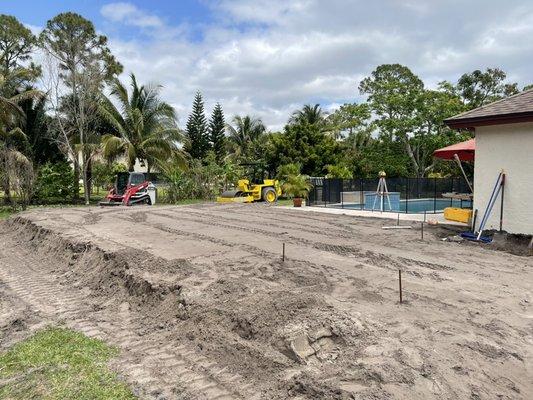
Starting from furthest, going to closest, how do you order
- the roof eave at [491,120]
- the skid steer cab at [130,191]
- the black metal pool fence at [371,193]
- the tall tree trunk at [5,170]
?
the skid steer cab at [130,191] < the tall tree trunk at [5,170] < the black metal pool fence at [371,193] < the roof eave at [491,120]

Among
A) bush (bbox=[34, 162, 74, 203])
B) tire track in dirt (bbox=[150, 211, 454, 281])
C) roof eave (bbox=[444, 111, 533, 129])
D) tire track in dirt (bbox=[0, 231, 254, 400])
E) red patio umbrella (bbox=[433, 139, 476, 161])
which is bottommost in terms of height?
tire track in dirt (bbox=[0, 231, 254, 400])

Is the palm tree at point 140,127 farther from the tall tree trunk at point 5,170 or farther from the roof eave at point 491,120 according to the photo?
the roof eave at point 491,120

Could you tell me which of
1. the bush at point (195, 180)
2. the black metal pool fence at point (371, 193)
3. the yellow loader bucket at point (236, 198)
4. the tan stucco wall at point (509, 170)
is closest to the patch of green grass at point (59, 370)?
the tan stucco wall at point (509, 170)

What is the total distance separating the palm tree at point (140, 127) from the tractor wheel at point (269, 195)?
732 centimetres

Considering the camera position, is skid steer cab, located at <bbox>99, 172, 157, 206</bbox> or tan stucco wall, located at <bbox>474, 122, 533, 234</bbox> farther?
skid steer cab, located at <bbox>99, 172, 157, 206</bbox>

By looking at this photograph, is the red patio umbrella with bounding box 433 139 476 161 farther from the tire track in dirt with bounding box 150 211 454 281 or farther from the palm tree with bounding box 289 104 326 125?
the palm tree with bounding box 289 104 326 125

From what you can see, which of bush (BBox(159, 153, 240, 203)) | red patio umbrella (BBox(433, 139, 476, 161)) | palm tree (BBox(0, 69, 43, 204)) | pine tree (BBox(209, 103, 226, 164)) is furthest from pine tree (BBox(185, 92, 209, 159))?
red patio umbrella (BBox(433, 139, 476, 161))

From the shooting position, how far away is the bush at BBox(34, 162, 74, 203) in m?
24.8

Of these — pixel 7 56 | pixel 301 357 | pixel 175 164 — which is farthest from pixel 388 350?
pixel 7 56

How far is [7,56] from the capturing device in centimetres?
3231

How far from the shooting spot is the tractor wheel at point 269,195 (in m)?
24.0

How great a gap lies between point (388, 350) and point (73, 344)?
3.59 metres

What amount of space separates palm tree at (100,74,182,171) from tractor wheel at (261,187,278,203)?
7.32m

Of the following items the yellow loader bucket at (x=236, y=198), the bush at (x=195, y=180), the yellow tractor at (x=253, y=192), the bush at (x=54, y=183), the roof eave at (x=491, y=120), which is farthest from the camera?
the bush at (x=195, y=180)
